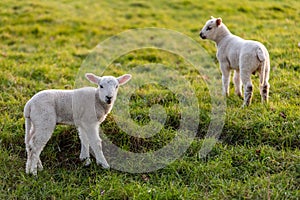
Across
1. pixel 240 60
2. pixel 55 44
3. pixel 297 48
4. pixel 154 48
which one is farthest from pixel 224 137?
pixel 55 44

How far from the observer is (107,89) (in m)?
5.17

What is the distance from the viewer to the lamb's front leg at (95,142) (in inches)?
211

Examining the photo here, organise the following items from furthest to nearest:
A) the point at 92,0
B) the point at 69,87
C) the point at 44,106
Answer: the point at 92,0
the point at 69,87
the point at 44,106

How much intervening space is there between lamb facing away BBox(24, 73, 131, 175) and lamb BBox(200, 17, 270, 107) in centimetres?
195

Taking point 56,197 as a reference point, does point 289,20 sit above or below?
above

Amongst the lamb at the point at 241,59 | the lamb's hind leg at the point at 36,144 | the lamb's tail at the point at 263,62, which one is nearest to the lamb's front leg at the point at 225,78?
the lamb at the point at 241,59

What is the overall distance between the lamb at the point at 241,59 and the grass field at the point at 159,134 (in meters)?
A: 0.26

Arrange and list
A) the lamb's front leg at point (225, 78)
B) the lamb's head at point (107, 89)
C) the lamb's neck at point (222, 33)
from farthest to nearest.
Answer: the lamb's neck at point (222, 33)
the lamb's front leg at point (225, 78)
the lamb's head at point (107, 89)

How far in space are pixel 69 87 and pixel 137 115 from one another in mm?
1828

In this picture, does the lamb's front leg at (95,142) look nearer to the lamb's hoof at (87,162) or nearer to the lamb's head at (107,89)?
the lamb's hoof at (87,162)

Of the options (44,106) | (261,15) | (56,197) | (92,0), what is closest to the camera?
(56,197)

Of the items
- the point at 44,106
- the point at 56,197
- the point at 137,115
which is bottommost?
the point at 56,197

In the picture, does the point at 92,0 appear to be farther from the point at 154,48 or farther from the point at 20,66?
the point at 20,66

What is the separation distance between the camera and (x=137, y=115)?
20.9 ft
